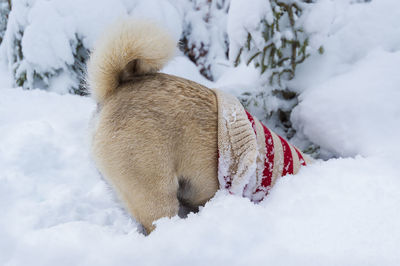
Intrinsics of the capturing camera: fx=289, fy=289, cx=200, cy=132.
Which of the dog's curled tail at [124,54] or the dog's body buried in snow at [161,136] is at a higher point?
the dog's curled tail at [124,54]

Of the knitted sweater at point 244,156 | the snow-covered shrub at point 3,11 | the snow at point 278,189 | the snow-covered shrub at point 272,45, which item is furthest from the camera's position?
the snow-covered shrub at point 3,11

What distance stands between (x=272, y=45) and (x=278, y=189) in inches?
58.5

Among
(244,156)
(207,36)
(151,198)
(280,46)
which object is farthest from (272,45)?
(207,36)

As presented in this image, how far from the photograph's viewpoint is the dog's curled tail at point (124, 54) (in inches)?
55.0

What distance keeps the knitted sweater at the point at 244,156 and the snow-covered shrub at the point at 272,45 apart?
0.99m

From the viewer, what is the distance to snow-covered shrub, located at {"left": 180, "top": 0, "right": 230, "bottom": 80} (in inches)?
228

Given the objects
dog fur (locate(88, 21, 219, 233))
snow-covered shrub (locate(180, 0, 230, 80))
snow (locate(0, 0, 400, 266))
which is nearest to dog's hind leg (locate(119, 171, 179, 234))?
dog fur (locate(88, 21, 219, 233))

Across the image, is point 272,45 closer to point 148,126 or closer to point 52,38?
point 148,126

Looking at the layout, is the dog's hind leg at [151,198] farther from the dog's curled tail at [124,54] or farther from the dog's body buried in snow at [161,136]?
the dog's curled tail at [124,54]

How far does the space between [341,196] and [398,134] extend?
1.05 metres

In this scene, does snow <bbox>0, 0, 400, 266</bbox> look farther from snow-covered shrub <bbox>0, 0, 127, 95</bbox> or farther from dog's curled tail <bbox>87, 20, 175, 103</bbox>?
snow-covered shrub <bbox>0, 0, 127, 95</bbox>

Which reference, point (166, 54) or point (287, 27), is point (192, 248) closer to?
point (166, 54)

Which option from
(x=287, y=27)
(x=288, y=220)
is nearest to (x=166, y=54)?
(x=288, y=220)

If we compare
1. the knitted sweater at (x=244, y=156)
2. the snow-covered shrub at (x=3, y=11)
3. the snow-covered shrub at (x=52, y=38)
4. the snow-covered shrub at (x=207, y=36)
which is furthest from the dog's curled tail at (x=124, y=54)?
the snow-covered shrub at (x=207, y=36)
